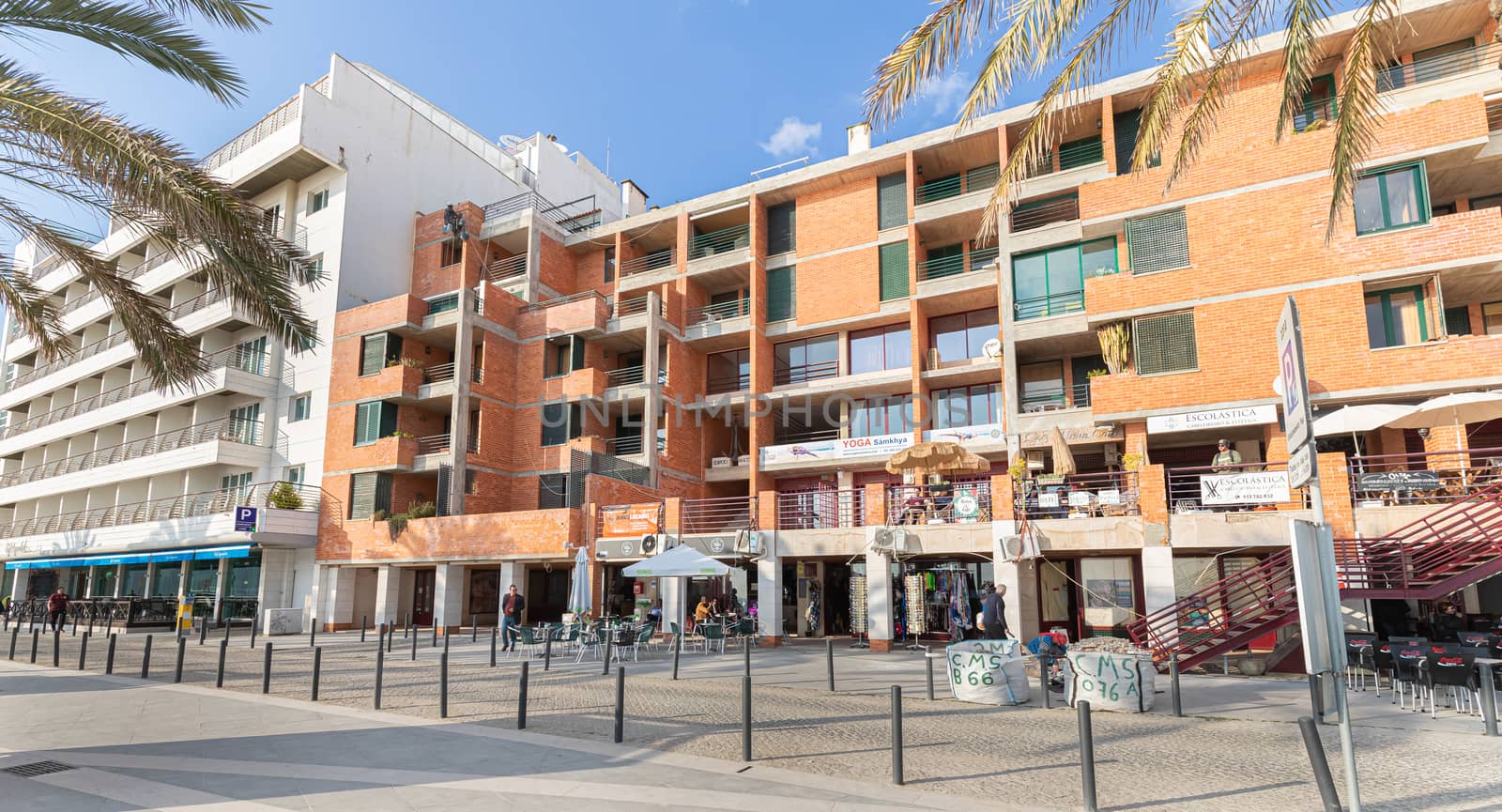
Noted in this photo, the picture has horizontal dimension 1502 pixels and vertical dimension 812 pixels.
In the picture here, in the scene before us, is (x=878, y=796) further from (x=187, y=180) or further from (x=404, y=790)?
(x=187, y=180)

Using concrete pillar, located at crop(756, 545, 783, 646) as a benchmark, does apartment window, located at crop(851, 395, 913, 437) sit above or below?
above

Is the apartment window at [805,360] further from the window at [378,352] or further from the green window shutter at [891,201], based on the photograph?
the window at [378,352]

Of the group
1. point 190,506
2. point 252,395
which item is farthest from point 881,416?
point 190,506

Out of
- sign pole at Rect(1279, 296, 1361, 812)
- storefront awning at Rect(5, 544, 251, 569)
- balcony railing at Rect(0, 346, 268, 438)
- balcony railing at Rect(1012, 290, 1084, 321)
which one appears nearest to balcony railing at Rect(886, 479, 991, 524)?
balcony railing at Rect(1012, 290, 1084, 321)

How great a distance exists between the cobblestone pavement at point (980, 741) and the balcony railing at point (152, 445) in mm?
23480

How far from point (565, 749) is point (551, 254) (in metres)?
30.0

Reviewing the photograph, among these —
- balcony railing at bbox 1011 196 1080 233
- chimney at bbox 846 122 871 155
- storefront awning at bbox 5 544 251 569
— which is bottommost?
storefront awning at bbox 5 544 251 569

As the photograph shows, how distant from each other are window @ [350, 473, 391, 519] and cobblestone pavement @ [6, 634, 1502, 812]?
16.2 metres

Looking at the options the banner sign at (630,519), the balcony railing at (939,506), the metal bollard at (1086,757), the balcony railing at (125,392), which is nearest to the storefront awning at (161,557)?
the balcony railing at (125,392)

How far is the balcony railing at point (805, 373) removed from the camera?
30438 millimetres

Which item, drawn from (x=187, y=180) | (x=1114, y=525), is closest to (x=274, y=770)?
(x=187, y=180)

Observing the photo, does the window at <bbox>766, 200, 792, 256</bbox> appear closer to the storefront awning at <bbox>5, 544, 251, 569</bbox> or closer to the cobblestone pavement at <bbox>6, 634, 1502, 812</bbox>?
the cobblestone pavement at <bbox>6, 634, 1502, 812</bbox>

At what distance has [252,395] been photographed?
116 ft

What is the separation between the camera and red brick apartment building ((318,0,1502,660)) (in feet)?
61.7
